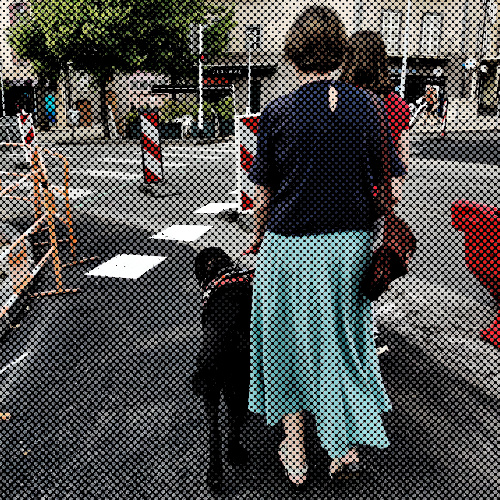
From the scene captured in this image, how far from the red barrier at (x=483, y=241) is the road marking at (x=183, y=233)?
3.85m

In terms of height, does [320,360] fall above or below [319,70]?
below

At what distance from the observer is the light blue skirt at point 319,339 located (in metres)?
2.41

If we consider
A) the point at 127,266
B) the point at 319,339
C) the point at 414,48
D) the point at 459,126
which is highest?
the point at 414,48

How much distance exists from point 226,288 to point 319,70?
3.34ft

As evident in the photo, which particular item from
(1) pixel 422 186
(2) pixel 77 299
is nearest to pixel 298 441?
(2) pixel 77 299

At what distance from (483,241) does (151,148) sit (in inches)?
321

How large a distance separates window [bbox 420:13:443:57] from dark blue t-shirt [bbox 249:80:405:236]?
32.2 meters

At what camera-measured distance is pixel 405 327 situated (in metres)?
4.55

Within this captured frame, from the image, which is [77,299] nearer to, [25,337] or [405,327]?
[25,337]

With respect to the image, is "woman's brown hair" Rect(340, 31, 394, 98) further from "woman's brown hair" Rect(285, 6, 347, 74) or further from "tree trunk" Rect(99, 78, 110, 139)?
"tree trunk" Rect(99, 78, 110, 139)

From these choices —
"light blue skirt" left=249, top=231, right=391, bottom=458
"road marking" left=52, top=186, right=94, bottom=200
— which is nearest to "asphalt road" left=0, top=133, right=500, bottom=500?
"light blue skirt" left=249, top=231, right=391, bottom=458

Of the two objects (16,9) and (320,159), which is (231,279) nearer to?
(320,159)

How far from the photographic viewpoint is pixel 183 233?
7672mm

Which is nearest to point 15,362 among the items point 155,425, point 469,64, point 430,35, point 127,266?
point 155,425
